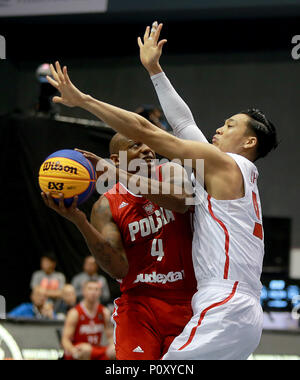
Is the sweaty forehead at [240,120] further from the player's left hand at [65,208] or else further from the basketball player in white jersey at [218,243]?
the player's left hand at [65,208]

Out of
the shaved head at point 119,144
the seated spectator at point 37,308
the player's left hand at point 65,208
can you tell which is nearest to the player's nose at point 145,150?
the shaved head at point 119,144

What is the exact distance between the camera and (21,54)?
47.5 ft

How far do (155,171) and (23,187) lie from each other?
206 inches

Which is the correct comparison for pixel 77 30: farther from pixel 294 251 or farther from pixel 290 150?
pixel 294 251

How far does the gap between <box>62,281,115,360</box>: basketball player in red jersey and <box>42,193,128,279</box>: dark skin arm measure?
405 centimetres

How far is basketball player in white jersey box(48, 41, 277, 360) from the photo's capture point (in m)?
3.29

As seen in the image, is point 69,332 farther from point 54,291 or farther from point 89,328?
point 54,291

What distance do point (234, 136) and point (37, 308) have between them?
5877 millimetres

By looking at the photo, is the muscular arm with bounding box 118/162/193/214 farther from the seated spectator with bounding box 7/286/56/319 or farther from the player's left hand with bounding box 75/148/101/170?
the seated spectator with bounding box 7/286/56/319

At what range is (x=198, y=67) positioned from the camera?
555 inches

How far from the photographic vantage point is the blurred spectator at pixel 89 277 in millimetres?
9445

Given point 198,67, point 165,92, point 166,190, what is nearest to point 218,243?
point 166,190

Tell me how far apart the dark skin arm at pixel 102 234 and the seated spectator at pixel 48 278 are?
17.4ft

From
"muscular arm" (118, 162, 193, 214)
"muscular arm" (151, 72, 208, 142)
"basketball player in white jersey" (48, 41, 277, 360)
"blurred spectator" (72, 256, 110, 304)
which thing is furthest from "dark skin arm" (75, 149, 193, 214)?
"blurred spectator" (72, 256, 110, 304)
